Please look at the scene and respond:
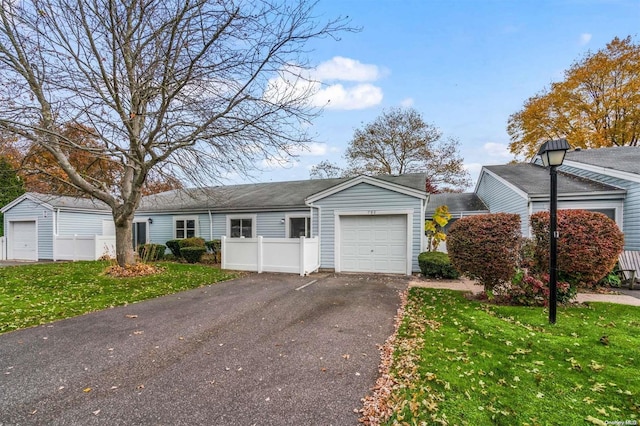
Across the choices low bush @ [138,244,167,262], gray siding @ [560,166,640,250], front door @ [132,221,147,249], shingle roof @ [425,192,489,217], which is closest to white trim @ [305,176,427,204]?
shingle roof @ [425,192,489,217]

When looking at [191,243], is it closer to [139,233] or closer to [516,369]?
[139,233]

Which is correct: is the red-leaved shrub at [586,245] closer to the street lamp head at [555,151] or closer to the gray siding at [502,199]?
the street lamp head at [555,151]

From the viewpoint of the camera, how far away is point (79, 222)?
53.1 ft

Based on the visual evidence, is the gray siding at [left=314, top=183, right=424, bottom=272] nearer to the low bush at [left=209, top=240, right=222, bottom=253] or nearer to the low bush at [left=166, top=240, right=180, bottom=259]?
the low bush at [left=209, top=240, right=222, bottom=253]

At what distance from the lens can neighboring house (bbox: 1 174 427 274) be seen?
34.6 ft

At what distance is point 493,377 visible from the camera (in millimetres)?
3340

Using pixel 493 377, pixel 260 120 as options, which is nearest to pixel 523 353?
pixel 493 377

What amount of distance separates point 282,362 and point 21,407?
2.55 metres

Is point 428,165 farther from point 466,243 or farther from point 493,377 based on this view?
point 493,377

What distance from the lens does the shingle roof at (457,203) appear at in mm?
14801

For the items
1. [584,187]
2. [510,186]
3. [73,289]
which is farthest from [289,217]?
[584,187]

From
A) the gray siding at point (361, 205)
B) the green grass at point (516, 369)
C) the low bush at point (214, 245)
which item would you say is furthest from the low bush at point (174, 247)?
A: the green grass at point (516, 369)

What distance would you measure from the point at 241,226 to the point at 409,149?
16.0 metres

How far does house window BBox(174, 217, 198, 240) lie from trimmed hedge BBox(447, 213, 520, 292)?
12208 millimetres
